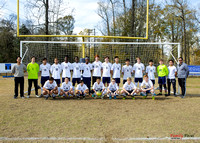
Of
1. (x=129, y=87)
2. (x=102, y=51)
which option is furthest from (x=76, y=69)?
(x=102, y=51)

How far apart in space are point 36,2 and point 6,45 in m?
16.7

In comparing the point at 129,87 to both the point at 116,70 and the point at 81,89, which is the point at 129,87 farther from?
the point at 81,89

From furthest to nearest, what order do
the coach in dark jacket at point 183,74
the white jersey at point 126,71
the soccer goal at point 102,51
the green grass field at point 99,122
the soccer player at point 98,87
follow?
the soccer goal at point 102,51
the white jersey at point 126,71
the coach in dark jacket at point 183,74
the soccer player at point 98,87
the green grass field at point 99,122

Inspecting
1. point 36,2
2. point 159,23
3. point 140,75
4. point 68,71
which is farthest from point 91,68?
point 159,23

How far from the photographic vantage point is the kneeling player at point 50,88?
25.0 ft

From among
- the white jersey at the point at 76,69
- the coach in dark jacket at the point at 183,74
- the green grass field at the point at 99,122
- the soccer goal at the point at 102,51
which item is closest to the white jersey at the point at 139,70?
the coach in dark jacket at the point at 183,74

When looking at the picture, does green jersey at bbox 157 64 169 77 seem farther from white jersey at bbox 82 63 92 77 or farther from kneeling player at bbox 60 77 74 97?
kneeling player at bbox 60 77 74 97

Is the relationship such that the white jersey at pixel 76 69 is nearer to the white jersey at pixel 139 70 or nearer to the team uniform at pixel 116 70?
the team uniform at pixel 116 70

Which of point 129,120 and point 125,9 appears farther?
point 125,9

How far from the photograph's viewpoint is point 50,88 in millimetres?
7812

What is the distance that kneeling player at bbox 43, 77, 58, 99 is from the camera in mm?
7624

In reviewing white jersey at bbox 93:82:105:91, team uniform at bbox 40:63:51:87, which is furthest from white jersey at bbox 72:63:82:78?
team uniform at bbox 40:63:51:87

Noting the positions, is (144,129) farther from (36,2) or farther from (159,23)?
(159,23)

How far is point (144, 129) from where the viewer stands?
405 centimetres
